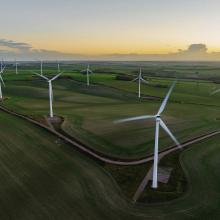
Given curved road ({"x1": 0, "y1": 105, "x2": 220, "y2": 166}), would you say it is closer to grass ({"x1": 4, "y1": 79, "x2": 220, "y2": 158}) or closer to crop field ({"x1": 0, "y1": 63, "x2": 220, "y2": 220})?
crop field ({"x1": 0, "y1": 63, "x2": 220, "y2": 220})

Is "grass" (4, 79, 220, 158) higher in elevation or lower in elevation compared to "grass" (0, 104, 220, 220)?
higher

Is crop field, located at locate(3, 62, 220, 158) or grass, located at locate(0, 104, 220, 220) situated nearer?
grass, located at locate(0, 104, 220, 220)

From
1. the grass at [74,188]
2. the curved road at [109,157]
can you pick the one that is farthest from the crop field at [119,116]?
the grass at [74,188]

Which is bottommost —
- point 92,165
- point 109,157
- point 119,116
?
point 92,165

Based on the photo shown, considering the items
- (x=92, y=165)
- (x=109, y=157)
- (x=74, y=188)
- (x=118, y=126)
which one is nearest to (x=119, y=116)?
(x=118, y=126)

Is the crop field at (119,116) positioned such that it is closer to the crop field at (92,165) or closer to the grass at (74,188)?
the crop field at (92,165)

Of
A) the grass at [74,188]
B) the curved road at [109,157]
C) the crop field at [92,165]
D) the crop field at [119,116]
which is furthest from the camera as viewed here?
the crop field at [119,116]

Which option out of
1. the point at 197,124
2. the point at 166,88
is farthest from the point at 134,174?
the point at 166,88

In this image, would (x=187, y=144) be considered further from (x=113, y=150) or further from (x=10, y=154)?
(x=10, y=154)

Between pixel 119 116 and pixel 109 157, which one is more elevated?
pixel 119 116

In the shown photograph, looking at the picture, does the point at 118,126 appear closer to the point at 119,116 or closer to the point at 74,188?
the point at 119,116

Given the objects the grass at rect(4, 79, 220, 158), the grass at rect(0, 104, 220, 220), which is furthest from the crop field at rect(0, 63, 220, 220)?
the grass at rect(4, 79, 220, 158)
